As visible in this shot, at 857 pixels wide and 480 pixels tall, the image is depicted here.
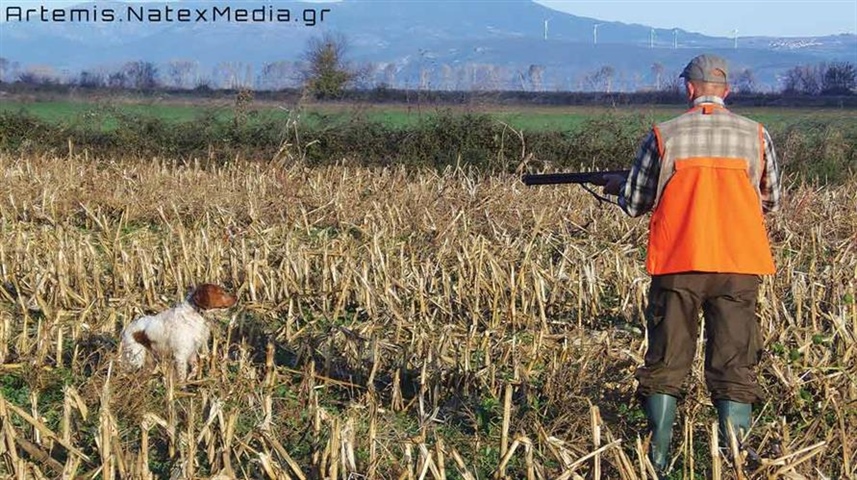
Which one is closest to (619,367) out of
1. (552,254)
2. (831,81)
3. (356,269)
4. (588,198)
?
(356,269)

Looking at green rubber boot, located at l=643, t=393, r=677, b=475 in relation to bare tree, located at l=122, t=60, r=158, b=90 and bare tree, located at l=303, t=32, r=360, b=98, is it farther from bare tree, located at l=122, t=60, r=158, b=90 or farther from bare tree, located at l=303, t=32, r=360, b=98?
bare tree, located at l=122, t=60, r=158, b=90

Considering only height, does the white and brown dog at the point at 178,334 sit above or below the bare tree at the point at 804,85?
below

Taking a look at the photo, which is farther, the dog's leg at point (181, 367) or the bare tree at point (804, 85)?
the bare tree at point (804, 85)

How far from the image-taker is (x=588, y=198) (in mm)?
13430

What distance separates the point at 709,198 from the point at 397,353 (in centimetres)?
236

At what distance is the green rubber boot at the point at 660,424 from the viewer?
209 inches

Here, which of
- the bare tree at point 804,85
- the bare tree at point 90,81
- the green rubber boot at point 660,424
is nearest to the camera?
the green rubber boot at point 660,424

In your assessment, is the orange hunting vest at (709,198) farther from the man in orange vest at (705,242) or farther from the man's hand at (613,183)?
the man's hand at (613,183)

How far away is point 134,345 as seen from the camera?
6719 millimetres

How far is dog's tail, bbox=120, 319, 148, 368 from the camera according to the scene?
6.61 meters

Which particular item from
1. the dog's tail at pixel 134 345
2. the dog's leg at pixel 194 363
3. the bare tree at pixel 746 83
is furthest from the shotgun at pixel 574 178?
the bare tree at pixel 746 83

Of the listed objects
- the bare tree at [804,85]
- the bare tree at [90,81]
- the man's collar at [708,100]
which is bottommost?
the man's collar at [708,100]

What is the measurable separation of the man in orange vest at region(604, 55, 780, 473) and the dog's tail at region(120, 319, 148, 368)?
2.76m

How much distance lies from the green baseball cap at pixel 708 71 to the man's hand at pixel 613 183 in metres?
0.60
